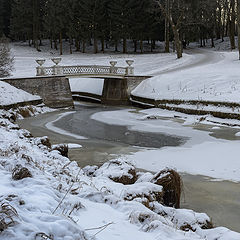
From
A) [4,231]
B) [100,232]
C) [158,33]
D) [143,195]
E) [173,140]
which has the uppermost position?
[158,33]

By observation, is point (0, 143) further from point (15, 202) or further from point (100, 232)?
point (100, 232)

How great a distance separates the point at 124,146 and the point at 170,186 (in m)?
7.69

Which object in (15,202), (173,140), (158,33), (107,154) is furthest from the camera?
(158,33)

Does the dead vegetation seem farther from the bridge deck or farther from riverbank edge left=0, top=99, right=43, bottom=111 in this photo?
the bridge deck

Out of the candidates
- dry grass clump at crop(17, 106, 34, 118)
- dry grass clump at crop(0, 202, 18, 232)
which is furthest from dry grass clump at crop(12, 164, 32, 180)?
dry grass clump at crop(17, 106, 34, 118)

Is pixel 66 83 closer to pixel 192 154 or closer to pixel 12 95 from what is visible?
pixel 12 95

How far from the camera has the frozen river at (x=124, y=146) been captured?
8514 millimetres

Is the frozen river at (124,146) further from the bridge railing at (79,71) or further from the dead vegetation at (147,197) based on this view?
the bridge railing at (79,71)

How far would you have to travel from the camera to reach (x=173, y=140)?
1673cm

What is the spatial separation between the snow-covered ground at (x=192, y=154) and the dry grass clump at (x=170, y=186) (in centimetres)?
57

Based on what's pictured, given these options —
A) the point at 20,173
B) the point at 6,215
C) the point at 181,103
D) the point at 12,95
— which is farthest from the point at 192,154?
the point at 12,95

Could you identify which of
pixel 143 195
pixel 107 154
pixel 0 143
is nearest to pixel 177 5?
pixel 107 154

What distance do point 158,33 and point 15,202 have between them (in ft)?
194

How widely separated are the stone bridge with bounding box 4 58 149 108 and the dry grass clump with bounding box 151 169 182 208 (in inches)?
898
